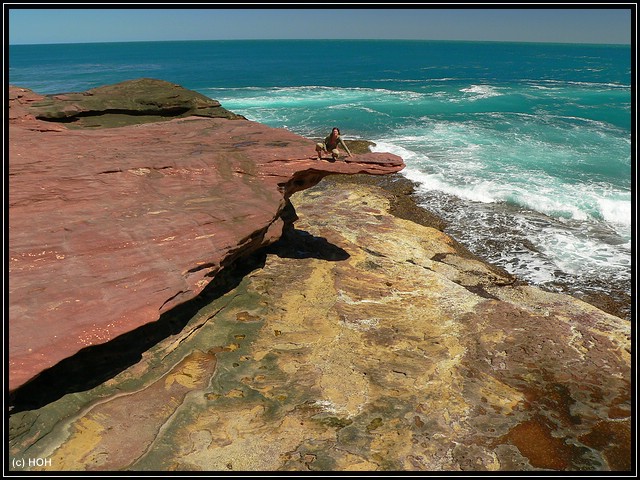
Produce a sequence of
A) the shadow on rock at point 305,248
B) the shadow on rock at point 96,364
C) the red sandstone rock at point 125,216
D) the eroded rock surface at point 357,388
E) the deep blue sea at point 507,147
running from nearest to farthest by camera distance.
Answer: the eroded rock surface at point 357,388 → the shadow on rock at point 96,364 → the red sandstone rock at point 125,216 → the shadow on rock at point 305,248 → the deep blue sea at point 507,147

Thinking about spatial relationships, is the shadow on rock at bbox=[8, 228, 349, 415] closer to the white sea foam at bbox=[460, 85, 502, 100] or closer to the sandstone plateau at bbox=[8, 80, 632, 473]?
the sandstone plateau at bbox=[8, 80, 632, 473]

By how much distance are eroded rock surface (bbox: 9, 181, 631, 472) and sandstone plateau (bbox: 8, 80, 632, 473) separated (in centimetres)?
3

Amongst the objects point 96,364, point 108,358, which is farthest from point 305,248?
point 96,364

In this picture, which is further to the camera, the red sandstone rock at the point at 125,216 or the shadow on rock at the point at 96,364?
the red sandstone rock at the point at 125,216

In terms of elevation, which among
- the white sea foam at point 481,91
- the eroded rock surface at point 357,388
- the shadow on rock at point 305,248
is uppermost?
the white sea foam at point 481,91

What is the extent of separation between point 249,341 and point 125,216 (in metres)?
3.13

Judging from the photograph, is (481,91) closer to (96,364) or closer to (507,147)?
(507,147)

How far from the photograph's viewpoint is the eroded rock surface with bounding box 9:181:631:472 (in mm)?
5707

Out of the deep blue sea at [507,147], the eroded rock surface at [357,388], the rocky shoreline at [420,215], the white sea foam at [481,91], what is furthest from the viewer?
the white sea foam at [481,91]

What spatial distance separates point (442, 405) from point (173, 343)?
4.45m

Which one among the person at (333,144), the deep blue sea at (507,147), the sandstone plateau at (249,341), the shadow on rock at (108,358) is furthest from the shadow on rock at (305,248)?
the deep blue sea at (507,147)

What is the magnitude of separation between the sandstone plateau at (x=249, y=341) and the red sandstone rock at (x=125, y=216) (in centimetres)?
4

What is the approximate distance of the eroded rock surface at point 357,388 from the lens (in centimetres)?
571

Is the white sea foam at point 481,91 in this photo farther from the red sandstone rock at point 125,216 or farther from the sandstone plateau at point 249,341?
the sandstone plateau at point 249,341
